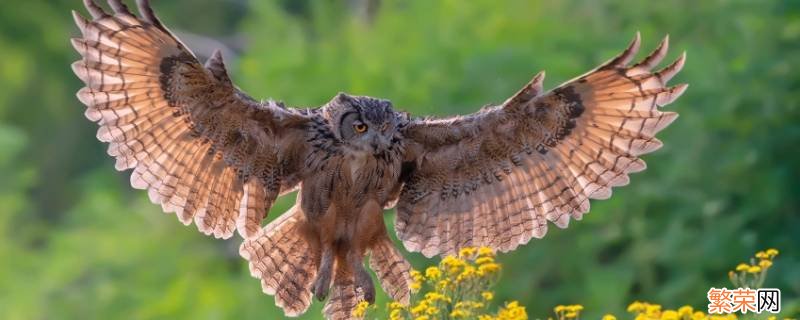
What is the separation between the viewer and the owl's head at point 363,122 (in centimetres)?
1071

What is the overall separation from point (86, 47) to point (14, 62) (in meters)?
26.7

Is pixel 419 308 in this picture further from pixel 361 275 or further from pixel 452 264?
pixel 361 275

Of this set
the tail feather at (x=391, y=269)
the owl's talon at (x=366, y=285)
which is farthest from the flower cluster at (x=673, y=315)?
the tail feather at (x=391, y=269)

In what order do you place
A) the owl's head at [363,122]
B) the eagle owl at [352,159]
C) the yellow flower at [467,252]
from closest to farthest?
the yellow flower at [467,252]
the eagle owl at [352,159]
the owl's head at [363,122]

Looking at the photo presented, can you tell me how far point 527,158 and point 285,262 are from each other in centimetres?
146

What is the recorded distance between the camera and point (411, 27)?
24375mm

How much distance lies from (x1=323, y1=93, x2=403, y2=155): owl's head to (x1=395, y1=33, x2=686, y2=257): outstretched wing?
367mm

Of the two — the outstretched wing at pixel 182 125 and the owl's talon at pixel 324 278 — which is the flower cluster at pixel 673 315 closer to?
the owl's talon at pixel 324 278

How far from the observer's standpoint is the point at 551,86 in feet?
68.6

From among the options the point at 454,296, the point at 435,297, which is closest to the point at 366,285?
the point at 454,296

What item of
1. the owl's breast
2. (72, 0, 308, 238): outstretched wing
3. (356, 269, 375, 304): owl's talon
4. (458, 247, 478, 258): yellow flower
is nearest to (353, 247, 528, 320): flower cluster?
(458, 247, 478, 258): yellow flower

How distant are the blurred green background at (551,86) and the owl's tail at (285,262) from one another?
718cm

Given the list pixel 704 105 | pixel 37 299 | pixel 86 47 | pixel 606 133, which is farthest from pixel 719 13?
pixel 86 47

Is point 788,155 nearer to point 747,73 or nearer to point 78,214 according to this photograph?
point 747,73
